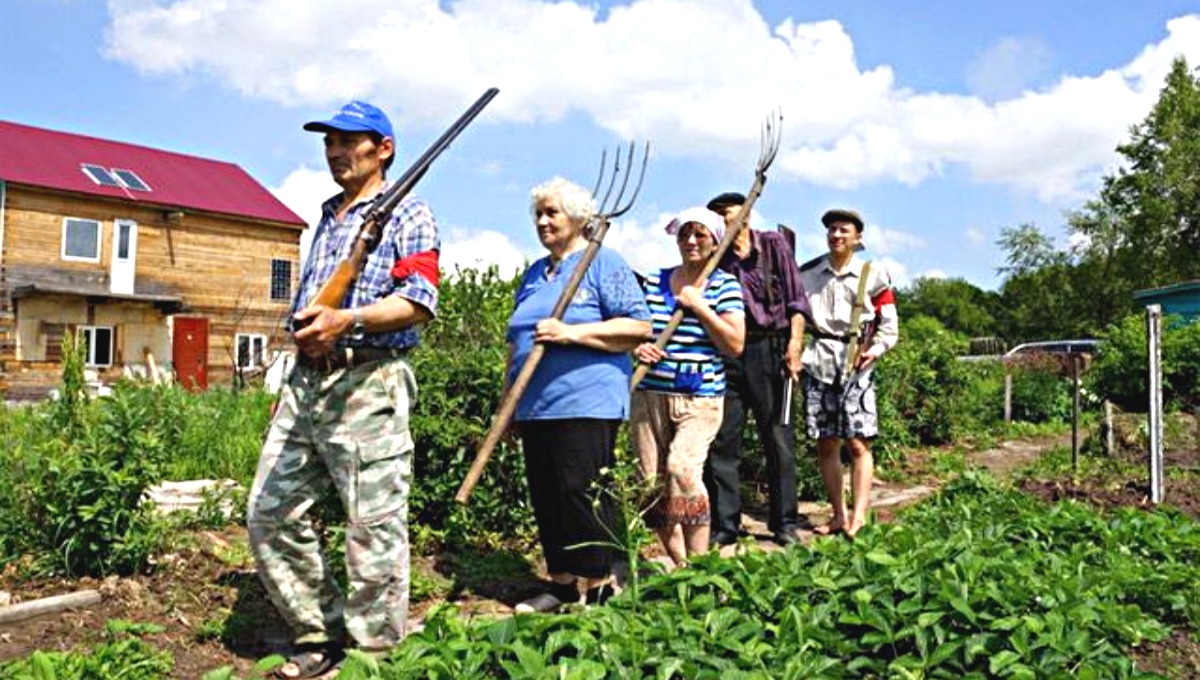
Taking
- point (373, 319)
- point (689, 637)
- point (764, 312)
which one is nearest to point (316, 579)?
point (373, 319)

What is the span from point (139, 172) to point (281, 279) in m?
4.80

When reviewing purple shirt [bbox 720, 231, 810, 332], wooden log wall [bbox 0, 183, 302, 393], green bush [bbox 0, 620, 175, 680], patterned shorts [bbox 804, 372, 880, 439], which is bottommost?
green bush [bbox 0, 620, 175, 680]

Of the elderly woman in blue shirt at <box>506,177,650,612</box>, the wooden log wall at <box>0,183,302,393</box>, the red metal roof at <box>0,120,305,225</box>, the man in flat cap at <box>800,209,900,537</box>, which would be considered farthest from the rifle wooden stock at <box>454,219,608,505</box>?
the red metal roof at <box>0,120,305,225</box>

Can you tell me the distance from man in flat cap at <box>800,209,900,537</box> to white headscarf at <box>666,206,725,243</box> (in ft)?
4.09

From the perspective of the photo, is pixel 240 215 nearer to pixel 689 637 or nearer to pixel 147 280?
pixel 147 280

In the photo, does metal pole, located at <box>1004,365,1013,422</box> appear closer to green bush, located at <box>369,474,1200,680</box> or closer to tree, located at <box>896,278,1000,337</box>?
green bush, located at <box>369,474,1200,680</box>

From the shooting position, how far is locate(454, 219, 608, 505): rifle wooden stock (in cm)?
396

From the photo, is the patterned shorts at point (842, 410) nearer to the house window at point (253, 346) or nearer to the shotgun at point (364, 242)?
the shotgun at point (364, 242)

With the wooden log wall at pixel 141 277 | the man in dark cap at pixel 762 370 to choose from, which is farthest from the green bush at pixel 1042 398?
the wooden log wall at pixel 141 277

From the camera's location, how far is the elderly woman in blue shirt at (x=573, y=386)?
13.4 feet

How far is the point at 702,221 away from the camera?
4.81m

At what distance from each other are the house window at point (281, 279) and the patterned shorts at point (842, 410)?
85.5 ft

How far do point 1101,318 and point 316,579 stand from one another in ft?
147

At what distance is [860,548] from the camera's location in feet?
12.0
